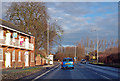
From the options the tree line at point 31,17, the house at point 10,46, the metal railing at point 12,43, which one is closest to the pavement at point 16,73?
the house at point 10,46

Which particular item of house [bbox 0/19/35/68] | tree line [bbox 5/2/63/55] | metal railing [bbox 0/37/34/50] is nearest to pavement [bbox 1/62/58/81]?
house [bbox 0/19/35/68]

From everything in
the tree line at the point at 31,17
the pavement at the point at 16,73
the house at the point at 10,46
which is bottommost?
the pavement at the point at 16,73

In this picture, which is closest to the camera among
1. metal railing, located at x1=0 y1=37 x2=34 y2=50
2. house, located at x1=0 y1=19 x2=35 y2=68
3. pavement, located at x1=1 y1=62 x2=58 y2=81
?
pavement, located at x1=1 y1=62 x2=58 y2=81

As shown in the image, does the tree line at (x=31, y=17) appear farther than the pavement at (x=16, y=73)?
Yes

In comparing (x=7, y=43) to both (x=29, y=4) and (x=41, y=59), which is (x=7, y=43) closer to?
(x=29, y=4)

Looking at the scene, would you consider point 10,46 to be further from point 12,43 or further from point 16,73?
point 16,73

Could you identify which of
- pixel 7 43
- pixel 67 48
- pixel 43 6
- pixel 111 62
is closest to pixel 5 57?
pixel 7 43

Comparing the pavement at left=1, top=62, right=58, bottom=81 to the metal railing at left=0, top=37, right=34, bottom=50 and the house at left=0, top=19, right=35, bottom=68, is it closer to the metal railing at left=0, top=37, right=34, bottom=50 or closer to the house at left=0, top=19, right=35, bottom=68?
the house at left=0, top=19, right=35, bottom=68

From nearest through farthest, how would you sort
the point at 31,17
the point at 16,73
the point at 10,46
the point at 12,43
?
1. the point at 16,73
2. the point at 10,46
3. the point at 12,43
4. the point at 31,17

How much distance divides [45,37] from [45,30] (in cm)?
209

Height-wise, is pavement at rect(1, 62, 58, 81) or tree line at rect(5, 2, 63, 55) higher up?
tree line at rect(5, 2, 63, 55)

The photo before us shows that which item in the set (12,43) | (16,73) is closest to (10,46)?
(12,43)

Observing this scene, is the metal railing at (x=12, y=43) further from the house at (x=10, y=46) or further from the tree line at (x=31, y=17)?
the tree line at (x=31, y=17)

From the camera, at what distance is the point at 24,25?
165 ft
